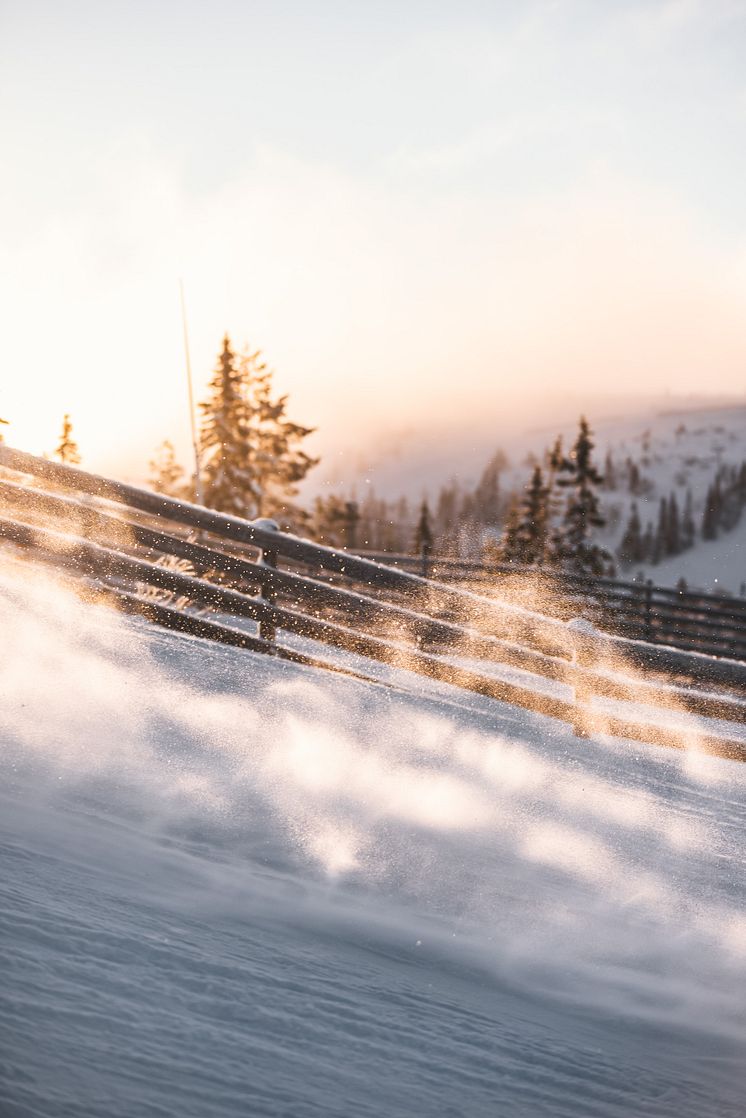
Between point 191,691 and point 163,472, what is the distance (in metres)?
45.3

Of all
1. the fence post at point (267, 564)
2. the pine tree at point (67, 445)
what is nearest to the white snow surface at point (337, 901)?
the fence post at point (267, 564)

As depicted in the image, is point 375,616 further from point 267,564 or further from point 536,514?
point 536,514

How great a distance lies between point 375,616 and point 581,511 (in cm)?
3707

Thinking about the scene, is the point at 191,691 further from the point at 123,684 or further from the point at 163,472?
the point at 163,472

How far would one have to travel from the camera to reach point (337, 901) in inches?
154

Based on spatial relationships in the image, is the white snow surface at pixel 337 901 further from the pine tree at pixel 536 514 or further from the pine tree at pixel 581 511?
the pine tree at pixel 536 514

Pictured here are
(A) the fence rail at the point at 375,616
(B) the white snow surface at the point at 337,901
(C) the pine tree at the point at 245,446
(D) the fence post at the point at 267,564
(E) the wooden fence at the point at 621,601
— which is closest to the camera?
(B) the white snow surface at the point at 337,901

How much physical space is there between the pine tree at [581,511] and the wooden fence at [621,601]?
1927 centimetres

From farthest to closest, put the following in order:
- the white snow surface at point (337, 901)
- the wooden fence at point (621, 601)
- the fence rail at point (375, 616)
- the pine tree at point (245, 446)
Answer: the pine tree at point (245, 446) < the wooden fence at point (621, 601) < the fence rail at point (375, 616) < the white snow surface at point (337, 901)

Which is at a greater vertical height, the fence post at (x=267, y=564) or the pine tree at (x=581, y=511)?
the pine tree at (x=581, y=511)

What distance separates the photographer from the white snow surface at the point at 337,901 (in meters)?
2.80

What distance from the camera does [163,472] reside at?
163 ft

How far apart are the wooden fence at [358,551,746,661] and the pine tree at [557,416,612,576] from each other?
19.3 metres

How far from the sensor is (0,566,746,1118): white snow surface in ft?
9.20
